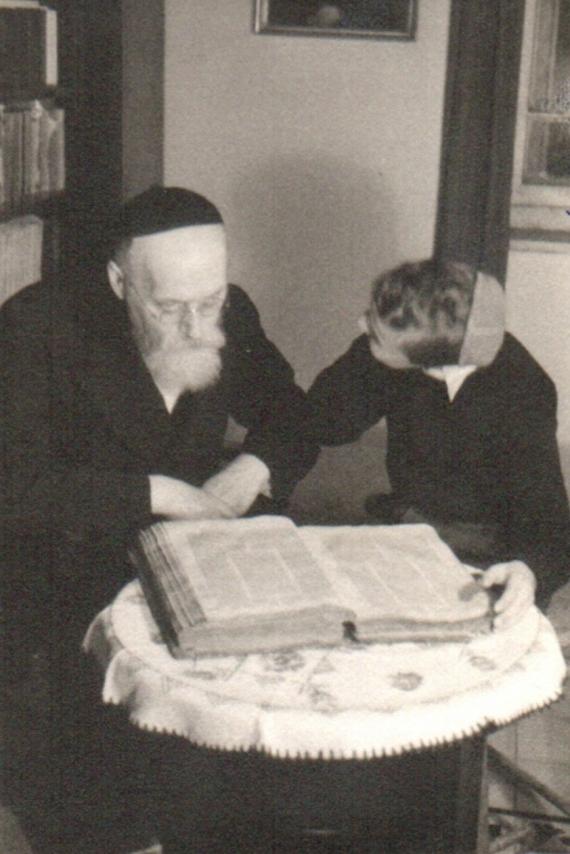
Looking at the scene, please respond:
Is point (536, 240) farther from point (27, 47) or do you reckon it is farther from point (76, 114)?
point (27, 47)

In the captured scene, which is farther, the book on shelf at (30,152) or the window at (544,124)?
the window at (544,124)

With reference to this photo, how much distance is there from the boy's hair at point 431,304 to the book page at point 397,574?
Result: 51 cm

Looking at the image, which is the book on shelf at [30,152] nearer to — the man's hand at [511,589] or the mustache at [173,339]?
the mustache at [173,339]

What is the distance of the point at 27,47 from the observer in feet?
11.8

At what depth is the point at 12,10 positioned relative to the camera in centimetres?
342

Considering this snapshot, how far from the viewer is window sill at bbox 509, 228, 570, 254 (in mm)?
4387

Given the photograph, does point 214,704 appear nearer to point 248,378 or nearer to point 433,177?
point 248,378

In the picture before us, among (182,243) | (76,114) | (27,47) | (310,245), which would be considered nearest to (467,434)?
(182,243)

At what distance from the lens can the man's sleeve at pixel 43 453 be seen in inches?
80.4

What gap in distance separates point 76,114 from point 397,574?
8.99 feet

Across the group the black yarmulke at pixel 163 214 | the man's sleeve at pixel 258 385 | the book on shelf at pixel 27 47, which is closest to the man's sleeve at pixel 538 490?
the man's sleeve at pixel 258 385

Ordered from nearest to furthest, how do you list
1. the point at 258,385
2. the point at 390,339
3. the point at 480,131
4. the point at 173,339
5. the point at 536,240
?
the point at 173,339 → the point at 390,339 → the point at 258,385 → the point at 480,131 → the point at 536,240

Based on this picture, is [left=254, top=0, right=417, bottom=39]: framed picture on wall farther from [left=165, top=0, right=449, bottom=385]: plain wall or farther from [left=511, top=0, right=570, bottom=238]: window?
[left=511, top=0, right=570, bottom=238]: window

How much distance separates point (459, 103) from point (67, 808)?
285cm
